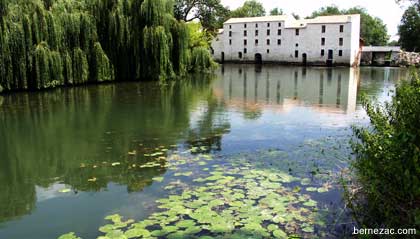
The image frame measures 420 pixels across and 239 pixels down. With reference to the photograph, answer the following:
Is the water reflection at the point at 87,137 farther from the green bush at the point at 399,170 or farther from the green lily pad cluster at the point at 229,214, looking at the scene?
the green bush at the point at 399,170

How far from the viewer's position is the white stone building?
184 feet

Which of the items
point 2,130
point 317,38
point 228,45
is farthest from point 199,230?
point 228,45

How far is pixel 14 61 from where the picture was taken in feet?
65.9

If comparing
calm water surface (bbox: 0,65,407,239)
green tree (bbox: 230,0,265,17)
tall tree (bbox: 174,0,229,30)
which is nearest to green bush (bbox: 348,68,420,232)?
calm water surface (bbox: 0,65,407,239)

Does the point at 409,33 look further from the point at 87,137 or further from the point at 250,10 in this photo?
the point at 87,137

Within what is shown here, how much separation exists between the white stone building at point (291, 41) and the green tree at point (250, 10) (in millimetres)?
11142

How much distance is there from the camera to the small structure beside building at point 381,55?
190 feet

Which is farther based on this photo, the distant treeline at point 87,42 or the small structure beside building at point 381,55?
the small structure beside building at point 381,55

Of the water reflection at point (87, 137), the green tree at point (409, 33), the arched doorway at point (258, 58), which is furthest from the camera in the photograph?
the arched doorway at point (258, 58)

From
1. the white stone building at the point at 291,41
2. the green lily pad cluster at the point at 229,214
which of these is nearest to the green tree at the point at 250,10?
the white stone building at the point at 291,41

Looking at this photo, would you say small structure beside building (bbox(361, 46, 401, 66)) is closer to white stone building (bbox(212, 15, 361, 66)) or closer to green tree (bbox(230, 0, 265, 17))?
white stone building (bbox(212, 15, 361, 66))

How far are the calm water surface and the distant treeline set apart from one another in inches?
88.5

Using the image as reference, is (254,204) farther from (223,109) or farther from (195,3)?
(195,3)

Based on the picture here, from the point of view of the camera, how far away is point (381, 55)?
6109cm
